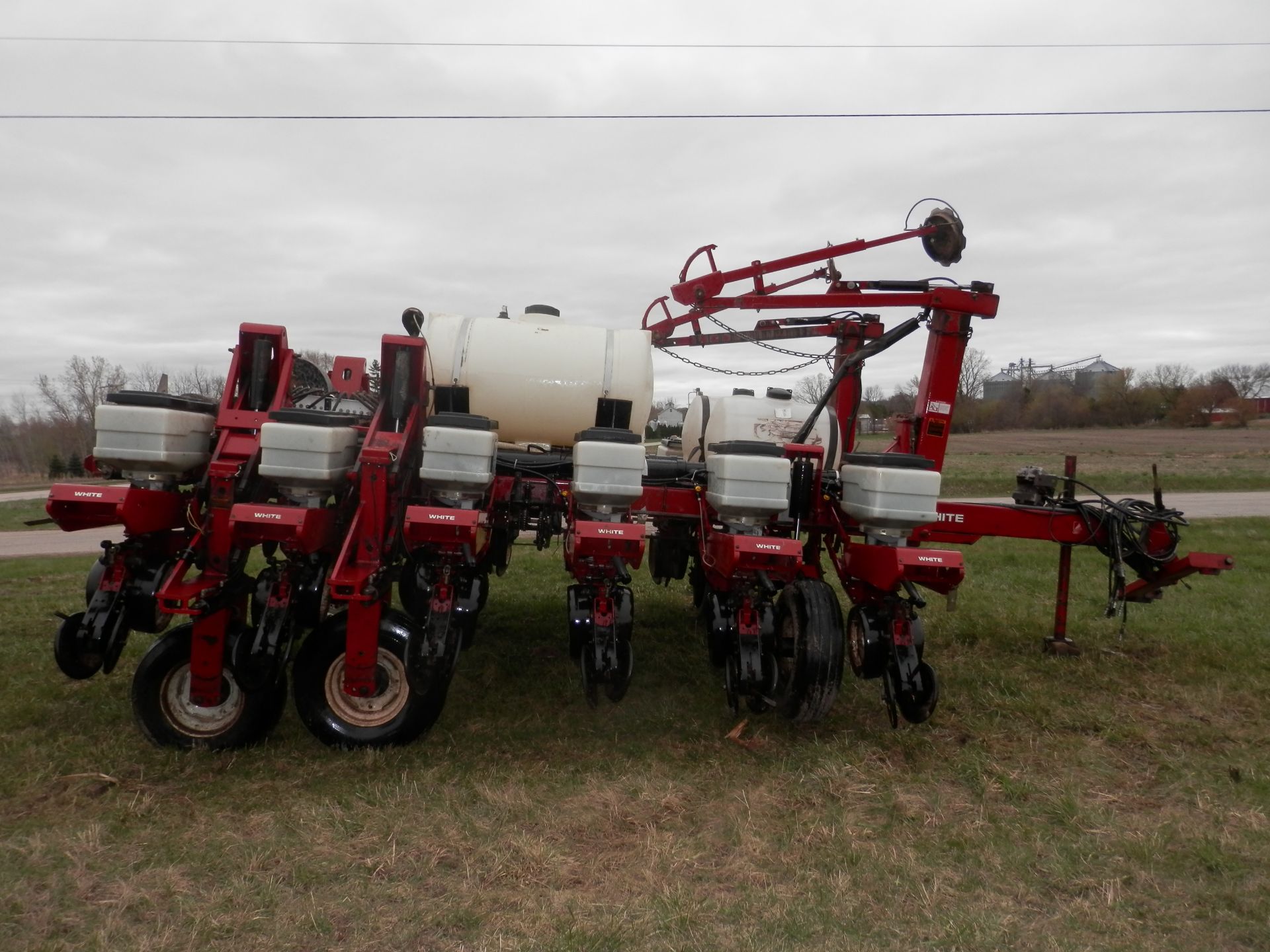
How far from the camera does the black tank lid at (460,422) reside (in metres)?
4.29

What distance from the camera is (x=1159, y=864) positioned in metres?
3.42

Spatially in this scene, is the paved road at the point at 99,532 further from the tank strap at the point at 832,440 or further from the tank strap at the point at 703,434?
the tank strap at the point at 703,434

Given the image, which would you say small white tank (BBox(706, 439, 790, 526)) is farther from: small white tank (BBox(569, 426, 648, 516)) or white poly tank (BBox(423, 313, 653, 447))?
white poly tank (BBox(423, 313, 653, 447))

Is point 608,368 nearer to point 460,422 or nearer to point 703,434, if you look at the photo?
point 460,422

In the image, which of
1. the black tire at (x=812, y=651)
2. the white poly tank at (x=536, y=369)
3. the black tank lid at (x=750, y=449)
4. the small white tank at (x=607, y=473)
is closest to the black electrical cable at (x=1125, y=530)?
the black tire at (x=812, y=651)

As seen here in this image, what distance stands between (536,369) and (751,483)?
1571 millimetres

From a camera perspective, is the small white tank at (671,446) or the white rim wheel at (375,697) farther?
the small white tank at (671,446)

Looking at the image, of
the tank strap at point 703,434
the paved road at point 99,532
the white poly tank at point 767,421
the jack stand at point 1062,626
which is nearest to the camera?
the white poly tank at point 767,421

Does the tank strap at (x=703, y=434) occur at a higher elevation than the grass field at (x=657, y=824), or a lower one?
higher

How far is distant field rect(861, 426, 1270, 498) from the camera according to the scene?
2108 centimetres

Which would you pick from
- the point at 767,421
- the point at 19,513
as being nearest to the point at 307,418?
the point at 767,421

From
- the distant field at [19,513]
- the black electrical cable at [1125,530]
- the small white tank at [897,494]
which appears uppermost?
the small white tank at [897,494]

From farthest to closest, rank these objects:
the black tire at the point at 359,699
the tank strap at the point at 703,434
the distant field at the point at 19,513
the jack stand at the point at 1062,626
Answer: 1. the distant field at the point at 19,513
2. the jack stand at the point at 1062,626
3. the tank strap at the point at 703,434
4. the black tire at the point at 359,699

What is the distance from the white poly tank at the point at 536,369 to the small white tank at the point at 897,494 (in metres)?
1.48
